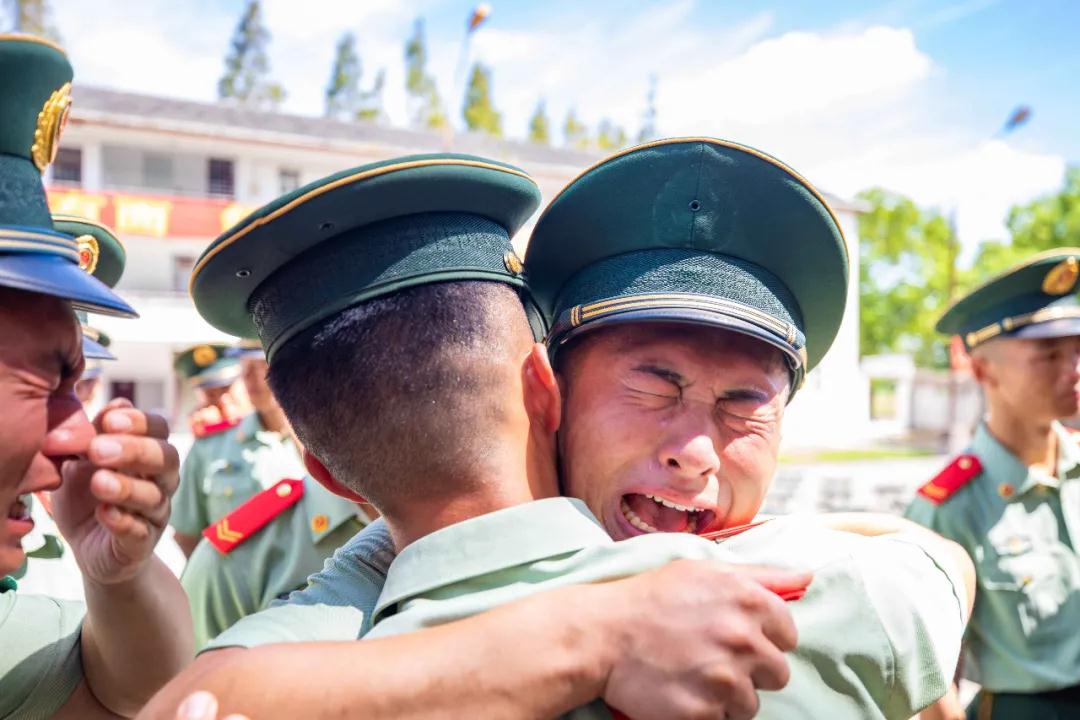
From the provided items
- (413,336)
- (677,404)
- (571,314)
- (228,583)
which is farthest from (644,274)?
(228,583)

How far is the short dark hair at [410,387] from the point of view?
4.35ft

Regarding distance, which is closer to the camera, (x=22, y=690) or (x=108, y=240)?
(x=22, y=690)

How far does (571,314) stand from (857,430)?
32.1 meters

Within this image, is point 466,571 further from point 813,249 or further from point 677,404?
point 813,249

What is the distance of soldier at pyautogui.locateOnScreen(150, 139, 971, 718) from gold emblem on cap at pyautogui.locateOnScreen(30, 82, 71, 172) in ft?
1.15

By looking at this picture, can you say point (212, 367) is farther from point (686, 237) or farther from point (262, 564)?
point (686, 237)

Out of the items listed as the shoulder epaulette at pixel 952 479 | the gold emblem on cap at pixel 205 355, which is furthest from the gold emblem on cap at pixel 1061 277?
the gold emblem on cap at pixel 205 355

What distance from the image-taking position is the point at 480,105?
5216 centimetres

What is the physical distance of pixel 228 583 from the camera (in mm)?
3301

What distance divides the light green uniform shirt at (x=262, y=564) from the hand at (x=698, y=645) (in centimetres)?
229

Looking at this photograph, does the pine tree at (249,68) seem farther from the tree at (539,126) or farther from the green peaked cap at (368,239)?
the green peaked cap at (368,239)

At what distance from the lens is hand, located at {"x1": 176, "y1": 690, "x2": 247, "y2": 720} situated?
1057mm

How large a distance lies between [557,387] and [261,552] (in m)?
2.32

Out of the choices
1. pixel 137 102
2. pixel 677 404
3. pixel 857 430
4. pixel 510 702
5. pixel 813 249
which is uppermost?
pixel 137 102
